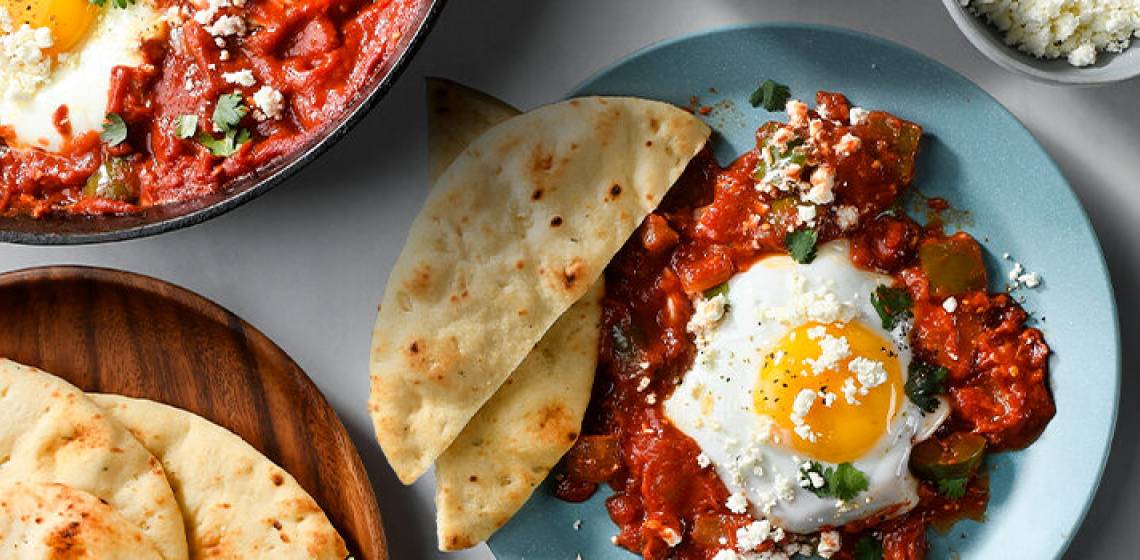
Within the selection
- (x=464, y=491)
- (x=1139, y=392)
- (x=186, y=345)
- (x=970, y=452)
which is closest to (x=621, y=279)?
(x=464, y=491)

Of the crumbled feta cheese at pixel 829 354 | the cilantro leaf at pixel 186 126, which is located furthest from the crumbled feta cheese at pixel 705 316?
the cilantro leaf at pixel 186 126

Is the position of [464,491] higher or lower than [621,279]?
lower

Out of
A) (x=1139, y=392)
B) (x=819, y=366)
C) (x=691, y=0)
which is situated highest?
(x=691, y=0)

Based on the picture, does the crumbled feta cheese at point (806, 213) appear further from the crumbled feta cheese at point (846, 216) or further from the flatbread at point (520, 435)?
the flatbread at point (520, 435)

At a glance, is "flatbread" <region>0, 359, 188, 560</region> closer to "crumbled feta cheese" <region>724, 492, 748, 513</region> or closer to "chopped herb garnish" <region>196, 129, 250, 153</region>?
"chopped herb garnish" <region>196, 129, 250, 153</region>

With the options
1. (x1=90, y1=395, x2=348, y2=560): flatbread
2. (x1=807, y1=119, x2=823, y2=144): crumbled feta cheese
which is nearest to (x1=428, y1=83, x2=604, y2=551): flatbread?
(x1=90, y1=395, x2=348, y2=560): flatbread

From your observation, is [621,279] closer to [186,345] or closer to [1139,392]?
[186,345]

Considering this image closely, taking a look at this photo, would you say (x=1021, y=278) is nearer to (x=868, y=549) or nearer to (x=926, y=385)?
(x=926, y=385)

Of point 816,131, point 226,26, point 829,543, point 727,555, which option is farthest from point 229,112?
point 829,543
